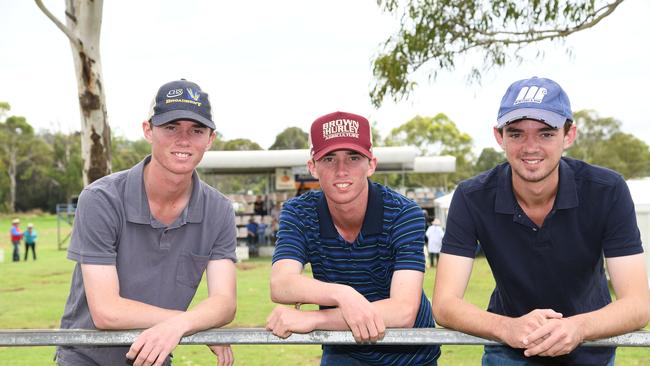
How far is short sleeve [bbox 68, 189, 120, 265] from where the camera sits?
3039 millimetres

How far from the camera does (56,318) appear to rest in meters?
11.8

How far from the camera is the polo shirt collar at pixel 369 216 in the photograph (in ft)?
10.5

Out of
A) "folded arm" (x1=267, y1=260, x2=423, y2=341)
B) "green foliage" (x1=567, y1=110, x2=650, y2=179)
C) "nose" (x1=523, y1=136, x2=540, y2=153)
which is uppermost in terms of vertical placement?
"green foliage" (x1=567, y1=110, x2=650, y2=179)

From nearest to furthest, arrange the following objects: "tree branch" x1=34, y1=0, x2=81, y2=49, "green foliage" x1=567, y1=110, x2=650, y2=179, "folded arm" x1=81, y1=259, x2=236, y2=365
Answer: "folded arm" x1=81, y1=259, x2=236, y2=365, "tree branch" x1=34, y1=0, x2=81, y2=49, "green foliage" x1=567, y1=110, x2=650, y2=179

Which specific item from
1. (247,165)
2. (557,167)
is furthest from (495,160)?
(557,167)

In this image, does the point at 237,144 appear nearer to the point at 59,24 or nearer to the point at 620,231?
the point at 59,24

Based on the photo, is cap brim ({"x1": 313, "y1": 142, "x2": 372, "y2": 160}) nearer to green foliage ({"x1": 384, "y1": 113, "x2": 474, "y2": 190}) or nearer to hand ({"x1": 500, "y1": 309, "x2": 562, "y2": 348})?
hand ({"x1": 500, "y1": 309, "x2": 562, "y2": 348})

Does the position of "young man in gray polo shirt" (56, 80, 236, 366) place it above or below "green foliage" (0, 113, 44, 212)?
below

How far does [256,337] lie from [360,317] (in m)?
0.40

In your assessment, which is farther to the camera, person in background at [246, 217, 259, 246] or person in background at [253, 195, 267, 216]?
person in background at [253, 195, 267, 216]

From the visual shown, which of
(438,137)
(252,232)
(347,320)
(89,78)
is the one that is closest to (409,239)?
(347,320)

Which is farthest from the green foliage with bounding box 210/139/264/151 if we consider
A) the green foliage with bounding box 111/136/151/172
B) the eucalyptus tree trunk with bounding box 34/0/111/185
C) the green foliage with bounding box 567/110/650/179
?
the eucalyptus tree trunk with bounding box 34/0/111/185

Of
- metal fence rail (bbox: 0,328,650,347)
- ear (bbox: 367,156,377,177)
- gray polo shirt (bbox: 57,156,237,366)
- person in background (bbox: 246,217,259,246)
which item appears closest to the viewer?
metal fence rail (bbox: 0,328,650,347)

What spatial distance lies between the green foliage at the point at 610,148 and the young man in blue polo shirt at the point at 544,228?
68680 millimetres
